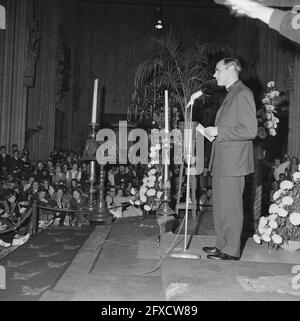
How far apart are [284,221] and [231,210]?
122cm

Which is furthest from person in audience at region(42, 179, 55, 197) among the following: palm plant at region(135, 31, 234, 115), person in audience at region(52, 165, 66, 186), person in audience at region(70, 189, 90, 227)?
palm plant at region(135, 31, 234, 115)

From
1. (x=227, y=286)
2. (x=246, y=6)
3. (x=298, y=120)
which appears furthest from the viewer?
(x=298, y=120)

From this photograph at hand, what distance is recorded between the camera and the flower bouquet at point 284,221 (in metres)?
4.53

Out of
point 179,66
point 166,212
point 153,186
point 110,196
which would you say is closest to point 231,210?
point 166,212

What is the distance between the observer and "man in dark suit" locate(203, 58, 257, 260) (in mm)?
3715

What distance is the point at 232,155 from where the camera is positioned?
12.4 feet

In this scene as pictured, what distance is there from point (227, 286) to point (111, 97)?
2100 centimetres

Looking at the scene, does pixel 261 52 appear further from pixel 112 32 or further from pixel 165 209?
pixel 165 209

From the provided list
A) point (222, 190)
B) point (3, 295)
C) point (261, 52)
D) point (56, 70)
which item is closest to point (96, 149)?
point (222, 190)

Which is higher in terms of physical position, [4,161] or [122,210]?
[4,161]

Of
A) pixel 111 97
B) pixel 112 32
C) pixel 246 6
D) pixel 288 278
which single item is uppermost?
pixel 112 32

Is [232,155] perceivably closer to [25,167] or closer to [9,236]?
[9,236]

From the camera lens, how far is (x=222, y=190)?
3.82m

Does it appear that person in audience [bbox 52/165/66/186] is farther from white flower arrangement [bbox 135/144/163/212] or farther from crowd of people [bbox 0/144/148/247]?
white flower arrangement [bbox 135/144/163/212]
